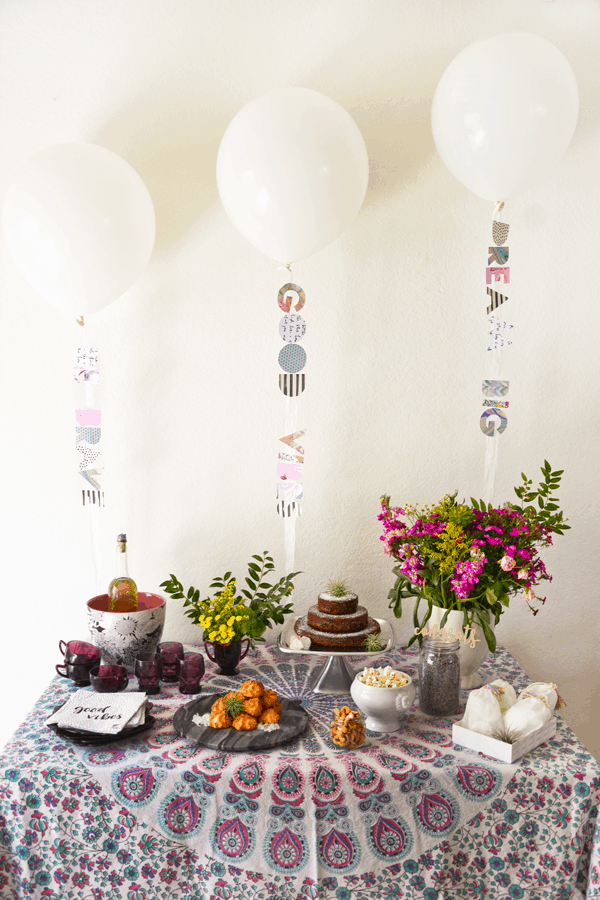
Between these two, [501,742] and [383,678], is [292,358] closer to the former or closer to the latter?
[383,678]

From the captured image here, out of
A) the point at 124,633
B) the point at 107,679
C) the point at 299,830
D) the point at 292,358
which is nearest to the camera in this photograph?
the point at 299,830

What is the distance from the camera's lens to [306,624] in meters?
1.46

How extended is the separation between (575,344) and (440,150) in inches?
23.1

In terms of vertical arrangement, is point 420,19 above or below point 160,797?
above

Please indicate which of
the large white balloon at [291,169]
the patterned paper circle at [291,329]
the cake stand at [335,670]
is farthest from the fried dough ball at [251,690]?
the large white balloon at [291,169]

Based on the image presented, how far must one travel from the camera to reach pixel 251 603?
152 centimetres

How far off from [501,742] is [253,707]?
44 cm

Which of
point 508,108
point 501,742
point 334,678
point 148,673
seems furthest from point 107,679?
point 508,108

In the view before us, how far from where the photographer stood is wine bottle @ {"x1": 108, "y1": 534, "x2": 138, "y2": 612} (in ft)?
4.99

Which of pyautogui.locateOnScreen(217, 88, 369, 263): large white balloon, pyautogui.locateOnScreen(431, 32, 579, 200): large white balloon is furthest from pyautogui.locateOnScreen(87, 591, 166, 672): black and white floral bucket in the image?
pyautogui.locateOnScreen(431, 32, 579, 200): large white balloon

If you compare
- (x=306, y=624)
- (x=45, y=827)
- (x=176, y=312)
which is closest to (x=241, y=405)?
(x=176, y=312)

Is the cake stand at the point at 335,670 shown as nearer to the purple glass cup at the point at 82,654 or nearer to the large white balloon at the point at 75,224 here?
the purple glass cup at the point at 82,654

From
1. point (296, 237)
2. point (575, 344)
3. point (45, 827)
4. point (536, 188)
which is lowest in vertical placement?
point (45, 827)

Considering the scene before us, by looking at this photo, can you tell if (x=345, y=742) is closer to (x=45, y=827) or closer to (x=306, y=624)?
(x=306, y=624)
